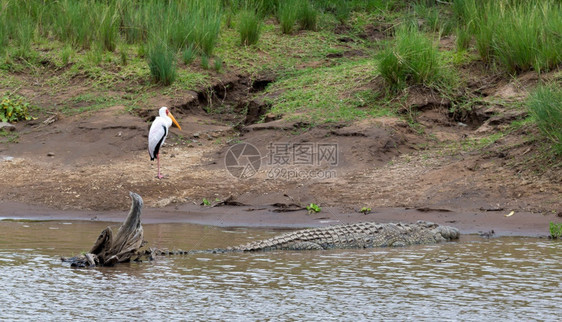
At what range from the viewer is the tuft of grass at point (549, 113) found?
862 cm

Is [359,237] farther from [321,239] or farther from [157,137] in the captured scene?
[157,137]

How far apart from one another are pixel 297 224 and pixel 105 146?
11.6 ft

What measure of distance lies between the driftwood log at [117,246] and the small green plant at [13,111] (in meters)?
5.77

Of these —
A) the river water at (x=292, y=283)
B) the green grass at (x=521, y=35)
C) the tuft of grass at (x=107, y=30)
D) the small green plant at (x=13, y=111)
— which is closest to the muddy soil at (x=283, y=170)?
the small green plant at (x=13, y=111)

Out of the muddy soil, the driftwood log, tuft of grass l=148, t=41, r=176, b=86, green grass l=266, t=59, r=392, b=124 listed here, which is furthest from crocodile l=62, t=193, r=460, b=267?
tuft of grass l=148, t=41, r=176, b=86

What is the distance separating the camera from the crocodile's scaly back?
23.4 ft

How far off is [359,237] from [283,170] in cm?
263

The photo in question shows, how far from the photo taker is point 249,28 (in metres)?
13.5

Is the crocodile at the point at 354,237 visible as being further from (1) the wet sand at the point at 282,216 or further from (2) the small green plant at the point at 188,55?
(2) the small green plant at the point at 188,55

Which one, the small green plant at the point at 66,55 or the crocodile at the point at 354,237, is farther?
the small green plant at the point at 66,55

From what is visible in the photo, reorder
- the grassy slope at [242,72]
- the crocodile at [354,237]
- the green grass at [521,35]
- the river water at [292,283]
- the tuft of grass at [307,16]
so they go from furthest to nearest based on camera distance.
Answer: the tuft of grass at [307,16]
the grassy slope at [242,72]
the green grass at [521,35]
the crocodile at [354,237]
the river water at [292,283]

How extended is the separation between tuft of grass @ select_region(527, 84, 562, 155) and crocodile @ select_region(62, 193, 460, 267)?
1.93 m

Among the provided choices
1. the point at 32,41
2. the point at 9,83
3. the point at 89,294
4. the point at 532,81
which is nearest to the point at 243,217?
the point at 89,294

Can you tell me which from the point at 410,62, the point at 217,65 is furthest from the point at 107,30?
the point at 410,62
